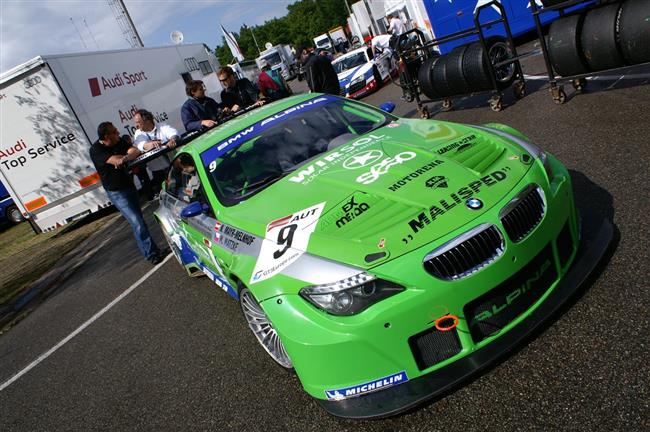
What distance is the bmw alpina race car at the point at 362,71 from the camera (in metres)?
15.3

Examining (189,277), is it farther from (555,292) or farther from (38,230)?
(38,230)

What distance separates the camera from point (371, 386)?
8.33ft

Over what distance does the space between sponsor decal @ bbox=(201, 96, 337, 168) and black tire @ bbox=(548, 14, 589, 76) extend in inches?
144

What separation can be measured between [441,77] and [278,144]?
17.3 ft

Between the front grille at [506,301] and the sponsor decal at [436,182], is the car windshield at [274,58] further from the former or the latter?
the front grille at [506,301]

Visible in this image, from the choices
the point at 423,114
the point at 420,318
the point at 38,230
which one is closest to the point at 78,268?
the point at 38,230

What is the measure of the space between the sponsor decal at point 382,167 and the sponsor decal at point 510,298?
1.09 metres

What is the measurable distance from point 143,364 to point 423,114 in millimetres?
7030

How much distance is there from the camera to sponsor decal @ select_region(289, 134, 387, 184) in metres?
3.62

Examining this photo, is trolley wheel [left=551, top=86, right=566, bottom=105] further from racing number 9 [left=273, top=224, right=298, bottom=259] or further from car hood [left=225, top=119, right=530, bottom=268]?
racing number 9 [left=273, top=224, right=298, bottom=259]

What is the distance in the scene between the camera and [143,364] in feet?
14.3

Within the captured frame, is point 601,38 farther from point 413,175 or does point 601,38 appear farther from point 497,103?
point 413,175

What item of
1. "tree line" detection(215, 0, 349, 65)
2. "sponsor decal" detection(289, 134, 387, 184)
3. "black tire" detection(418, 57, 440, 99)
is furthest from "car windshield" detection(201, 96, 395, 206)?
"tree line" detection(215, 0, 349, 65)

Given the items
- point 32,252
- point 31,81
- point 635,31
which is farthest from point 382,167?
point 32,252
